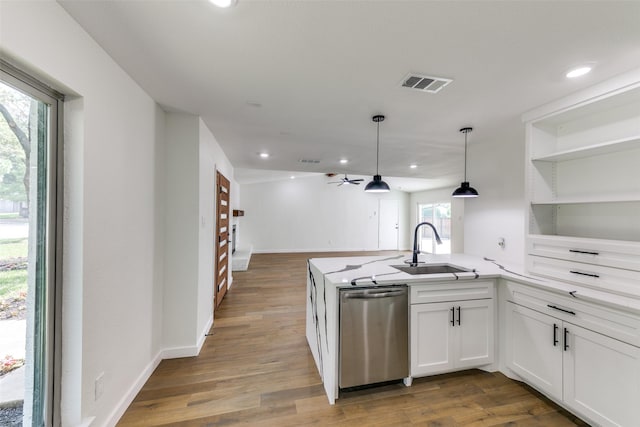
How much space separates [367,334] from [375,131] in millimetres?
2168

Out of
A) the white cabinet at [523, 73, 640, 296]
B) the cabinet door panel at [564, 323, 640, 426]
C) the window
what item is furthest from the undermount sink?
the window

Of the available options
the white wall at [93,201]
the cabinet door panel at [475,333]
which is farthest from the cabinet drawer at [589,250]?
the white wall at [93,201]

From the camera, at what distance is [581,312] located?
1.63 metres

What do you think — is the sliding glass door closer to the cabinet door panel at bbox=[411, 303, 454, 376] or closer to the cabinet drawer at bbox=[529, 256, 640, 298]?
the cabinet door panel at bbox=[411, 303, 454, 376]

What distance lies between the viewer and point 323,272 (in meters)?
2.14

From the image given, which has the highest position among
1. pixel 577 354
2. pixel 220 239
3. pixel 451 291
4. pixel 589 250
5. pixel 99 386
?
pixel 589 250

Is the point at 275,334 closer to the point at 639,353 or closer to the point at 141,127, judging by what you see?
the point at 141,127

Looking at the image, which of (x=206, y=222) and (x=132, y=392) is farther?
(x=206, y=222)

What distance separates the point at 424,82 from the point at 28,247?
8.29 feet

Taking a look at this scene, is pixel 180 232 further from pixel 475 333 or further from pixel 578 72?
pixel 578 72

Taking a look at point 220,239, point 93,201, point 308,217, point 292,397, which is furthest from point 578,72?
point 308,217

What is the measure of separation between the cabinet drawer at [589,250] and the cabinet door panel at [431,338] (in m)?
0.94

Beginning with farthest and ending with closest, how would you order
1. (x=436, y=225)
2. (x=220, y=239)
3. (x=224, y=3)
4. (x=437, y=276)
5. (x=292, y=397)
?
(x=436, y=225) < (x=220, y=239) < (x=437, y=276) < (x=292, y=397) < (x=224, y=3)

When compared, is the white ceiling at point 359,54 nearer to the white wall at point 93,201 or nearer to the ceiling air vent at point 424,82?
the ceiling air vent at point 424,82
